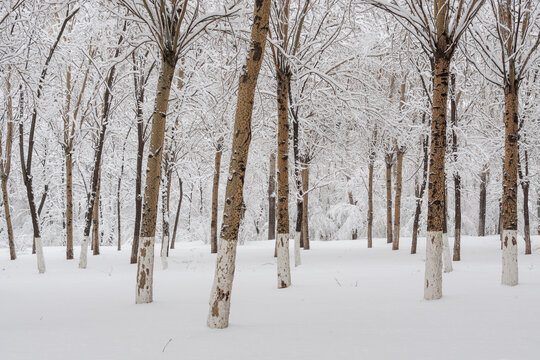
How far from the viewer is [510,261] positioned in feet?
23.4

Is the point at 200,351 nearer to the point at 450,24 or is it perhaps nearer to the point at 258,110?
the point at 450,24

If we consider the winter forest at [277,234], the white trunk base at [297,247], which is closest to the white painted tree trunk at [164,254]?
the winter forest at [277,234]

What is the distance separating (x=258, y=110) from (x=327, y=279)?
5.14 meters

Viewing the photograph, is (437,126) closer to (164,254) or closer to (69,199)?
(164,254)

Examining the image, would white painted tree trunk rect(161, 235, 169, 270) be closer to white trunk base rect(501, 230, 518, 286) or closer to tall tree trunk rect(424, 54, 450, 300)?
tall tree trunk rect(424, 54, 450, 300)

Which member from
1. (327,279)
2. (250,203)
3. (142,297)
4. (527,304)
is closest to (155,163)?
(142,297)

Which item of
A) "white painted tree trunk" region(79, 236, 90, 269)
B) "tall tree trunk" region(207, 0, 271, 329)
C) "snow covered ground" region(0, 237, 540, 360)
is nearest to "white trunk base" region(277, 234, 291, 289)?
"snow covered ground" region(0, 237, 540, 360)

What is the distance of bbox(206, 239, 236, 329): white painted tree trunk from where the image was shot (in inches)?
176

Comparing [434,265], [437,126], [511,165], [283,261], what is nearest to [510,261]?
[511,165]

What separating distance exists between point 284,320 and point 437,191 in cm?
303

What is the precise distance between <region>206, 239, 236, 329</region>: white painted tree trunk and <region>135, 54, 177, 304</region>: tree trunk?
6.57 ft

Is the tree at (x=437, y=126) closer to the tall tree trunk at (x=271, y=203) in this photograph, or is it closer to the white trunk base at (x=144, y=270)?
the white trunk base at (x=144, y=270)

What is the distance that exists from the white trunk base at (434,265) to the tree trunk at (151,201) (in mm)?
4316

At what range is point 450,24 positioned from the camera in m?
6.04
